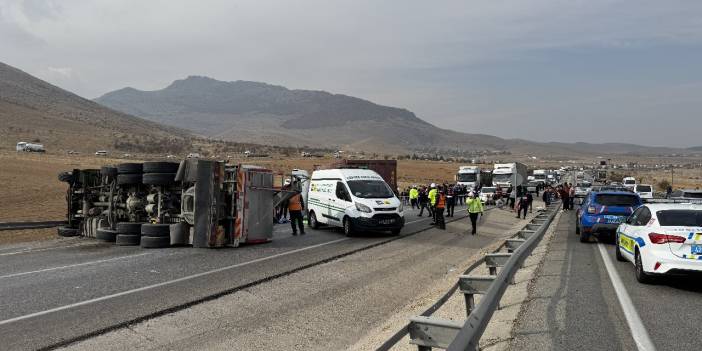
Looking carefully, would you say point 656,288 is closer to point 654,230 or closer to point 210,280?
point 654,230

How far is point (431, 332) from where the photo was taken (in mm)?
5098

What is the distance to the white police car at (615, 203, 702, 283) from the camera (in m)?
8.73

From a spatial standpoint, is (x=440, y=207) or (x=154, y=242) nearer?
(x=154, y=242)

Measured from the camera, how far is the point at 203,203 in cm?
1433

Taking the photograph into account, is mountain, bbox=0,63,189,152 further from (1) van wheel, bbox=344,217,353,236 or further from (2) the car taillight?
(2) the car taillight

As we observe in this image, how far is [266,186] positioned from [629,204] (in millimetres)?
9989

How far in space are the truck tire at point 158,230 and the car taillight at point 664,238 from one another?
34.8 feet

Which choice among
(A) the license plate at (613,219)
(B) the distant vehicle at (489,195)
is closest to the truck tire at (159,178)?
(A) the license plate at (613,219)

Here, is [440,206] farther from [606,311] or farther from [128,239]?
[606,311]

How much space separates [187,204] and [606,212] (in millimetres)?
11159

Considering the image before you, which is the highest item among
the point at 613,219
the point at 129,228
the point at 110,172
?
the point at 110,172

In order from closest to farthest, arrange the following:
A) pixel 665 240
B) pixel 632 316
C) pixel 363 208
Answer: pixel 632 316 < pixel 665 240 < pixel 363 208

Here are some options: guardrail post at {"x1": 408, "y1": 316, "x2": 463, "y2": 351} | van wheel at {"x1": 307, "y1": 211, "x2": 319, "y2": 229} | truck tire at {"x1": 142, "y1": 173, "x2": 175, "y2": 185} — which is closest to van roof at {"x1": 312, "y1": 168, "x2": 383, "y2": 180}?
van wheel at {"x1": 307, "y1": 211, "x2": 319, "y2": 229}

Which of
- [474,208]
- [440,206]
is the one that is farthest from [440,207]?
[474,208]
